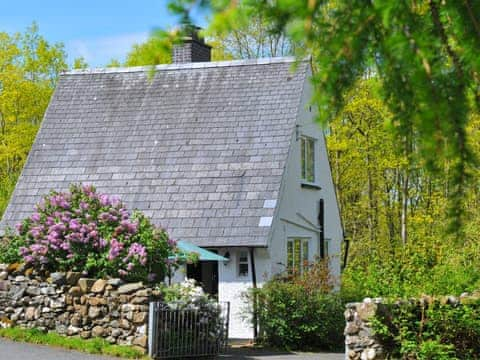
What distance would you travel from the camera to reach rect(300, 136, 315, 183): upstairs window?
85.3ft

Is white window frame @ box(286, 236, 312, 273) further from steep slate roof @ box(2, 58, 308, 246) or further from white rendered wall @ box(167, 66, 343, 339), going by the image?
steep slate roof @ box(2, 58, 308, 246)

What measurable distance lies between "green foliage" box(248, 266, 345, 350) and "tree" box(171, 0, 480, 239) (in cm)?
1469

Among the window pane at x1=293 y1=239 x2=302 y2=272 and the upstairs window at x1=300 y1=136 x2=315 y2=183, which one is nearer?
the window pane at x1=293 y1=239 x2=302 y2=272

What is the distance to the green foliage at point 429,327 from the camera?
632 inches

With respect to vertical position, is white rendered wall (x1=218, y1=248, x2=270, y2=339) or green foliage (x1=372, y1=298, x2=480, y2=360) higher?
white rendered wall (x1=218, y1=248, x2=270, y2=339)

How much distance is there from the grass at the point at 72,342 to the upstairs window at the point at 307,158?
10010mm

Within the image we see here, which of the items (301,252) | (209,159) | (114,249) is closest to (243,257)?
(301,252)

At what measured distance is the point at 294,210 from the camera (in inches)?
971

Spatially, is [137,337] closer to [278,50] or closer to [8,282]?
[8,282]

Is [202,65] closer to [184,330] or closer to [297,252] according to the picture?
[297,252]

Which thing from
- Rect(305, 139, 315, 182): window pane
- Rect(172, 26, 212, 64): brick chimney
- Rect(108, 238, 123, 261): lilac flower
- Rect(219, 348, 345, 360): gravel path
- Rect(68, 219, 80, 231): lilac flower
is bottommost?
Rect(219, 348, 345, 360): gravel path

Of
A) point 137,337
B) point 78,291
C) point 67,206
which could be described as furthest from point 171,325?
point 67,206

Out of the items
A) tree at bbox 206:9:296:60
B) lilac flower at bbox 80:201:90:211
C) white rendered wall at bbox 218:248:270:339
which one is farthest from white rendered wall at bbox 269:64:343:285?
tree at bbox 206:9:296:60

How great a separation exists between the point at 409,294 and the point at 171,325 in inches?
182
